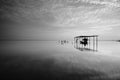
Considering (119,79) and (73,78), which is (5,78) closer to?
(73,78)

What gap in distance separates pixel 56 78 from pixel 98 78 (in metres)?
2.11

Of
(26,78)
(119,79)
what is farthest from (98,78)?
(26,78)

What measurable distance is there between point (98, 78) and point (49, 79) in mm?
2455

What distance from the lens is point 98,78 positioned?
173 inches

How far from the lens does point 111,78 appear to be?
4.34 metres

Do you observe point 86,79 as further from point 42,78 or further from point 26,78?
point 26,78

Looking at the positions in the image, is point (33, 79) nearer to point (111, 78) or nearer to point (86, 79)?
point (86, 79)

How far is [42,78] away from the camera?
4395 millimetres

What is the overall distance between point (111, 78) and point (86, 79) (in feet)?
4.12

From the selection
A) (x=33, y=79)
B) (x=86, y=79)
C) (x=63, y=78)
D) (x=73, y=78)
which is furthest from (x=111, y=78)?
(x=33, y=79)

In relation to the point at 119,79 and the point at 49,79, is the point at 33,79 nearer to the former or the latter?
the point at 49,79

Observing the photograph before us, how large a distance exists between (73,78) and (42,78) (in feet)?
5.13

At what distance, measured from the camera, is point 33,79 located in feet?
14.1

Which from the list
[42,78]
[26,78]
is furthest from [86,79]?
[26,78]
